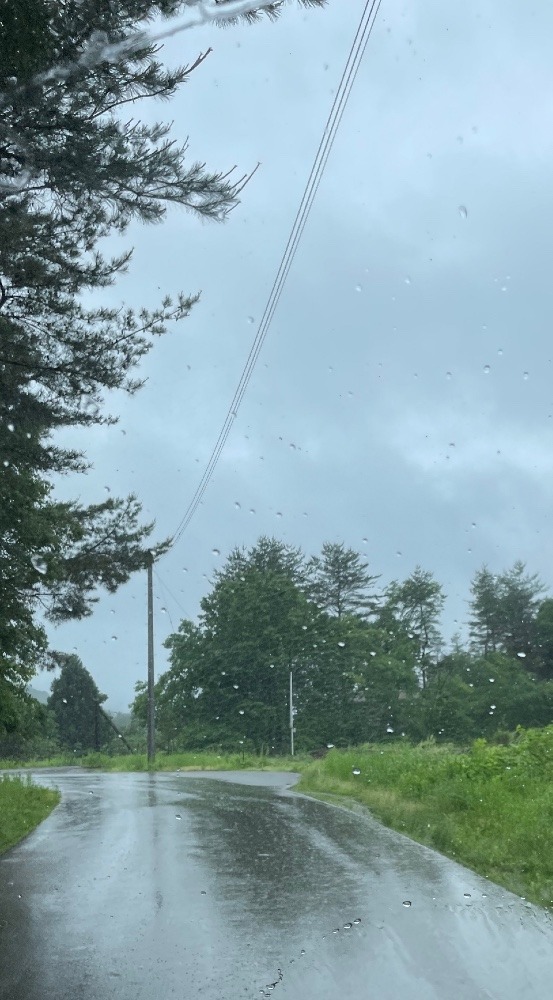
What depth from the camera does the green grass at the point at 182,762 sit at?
3256 cm

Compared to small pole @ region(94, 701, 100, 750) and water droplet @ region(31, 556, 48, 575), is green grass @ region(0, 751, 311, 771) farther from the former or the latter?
water droplet @ region(31, 556, 48, 575)

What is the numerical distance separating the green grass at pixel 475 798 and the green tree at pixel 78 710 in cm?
1016

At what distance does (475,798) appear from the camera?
1348cm

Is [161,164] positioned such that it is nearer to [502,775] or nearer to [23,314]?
[23,314]

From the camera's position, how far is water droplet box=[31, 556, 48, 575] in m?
15.5

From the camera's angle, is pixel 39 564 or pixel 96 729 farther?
pixel 96 729

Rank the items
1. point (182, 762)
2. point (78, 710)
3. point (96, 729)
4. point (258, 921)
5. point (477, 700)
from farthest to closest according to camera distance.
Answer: point (96, 729), point (182, 762), point (78, 710), point (477, 700), point (258, 921)

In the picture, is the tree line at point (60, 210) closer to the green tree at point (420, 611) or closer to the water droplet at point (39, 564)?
the water droplet at point (39, 564)

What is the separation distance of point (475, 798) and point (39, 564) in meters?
6.98

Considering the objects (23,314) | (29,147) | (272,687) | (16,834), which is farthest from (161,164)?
(272,687)

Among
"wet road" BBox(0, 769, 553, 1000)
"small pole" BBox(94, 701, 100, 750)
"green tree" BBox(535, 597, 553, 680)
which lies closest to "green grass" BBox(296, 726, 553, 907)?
"wet road" BBox(0, 769, 553, 1000)

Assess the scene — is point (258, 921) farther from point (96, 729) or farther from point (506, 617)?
point (96, 729)

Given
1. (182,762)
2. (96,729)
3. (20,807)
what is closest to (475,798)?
(20,807)

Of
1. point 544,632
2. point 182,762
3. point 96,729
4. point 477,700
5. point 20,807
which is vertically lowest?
point 20,807
